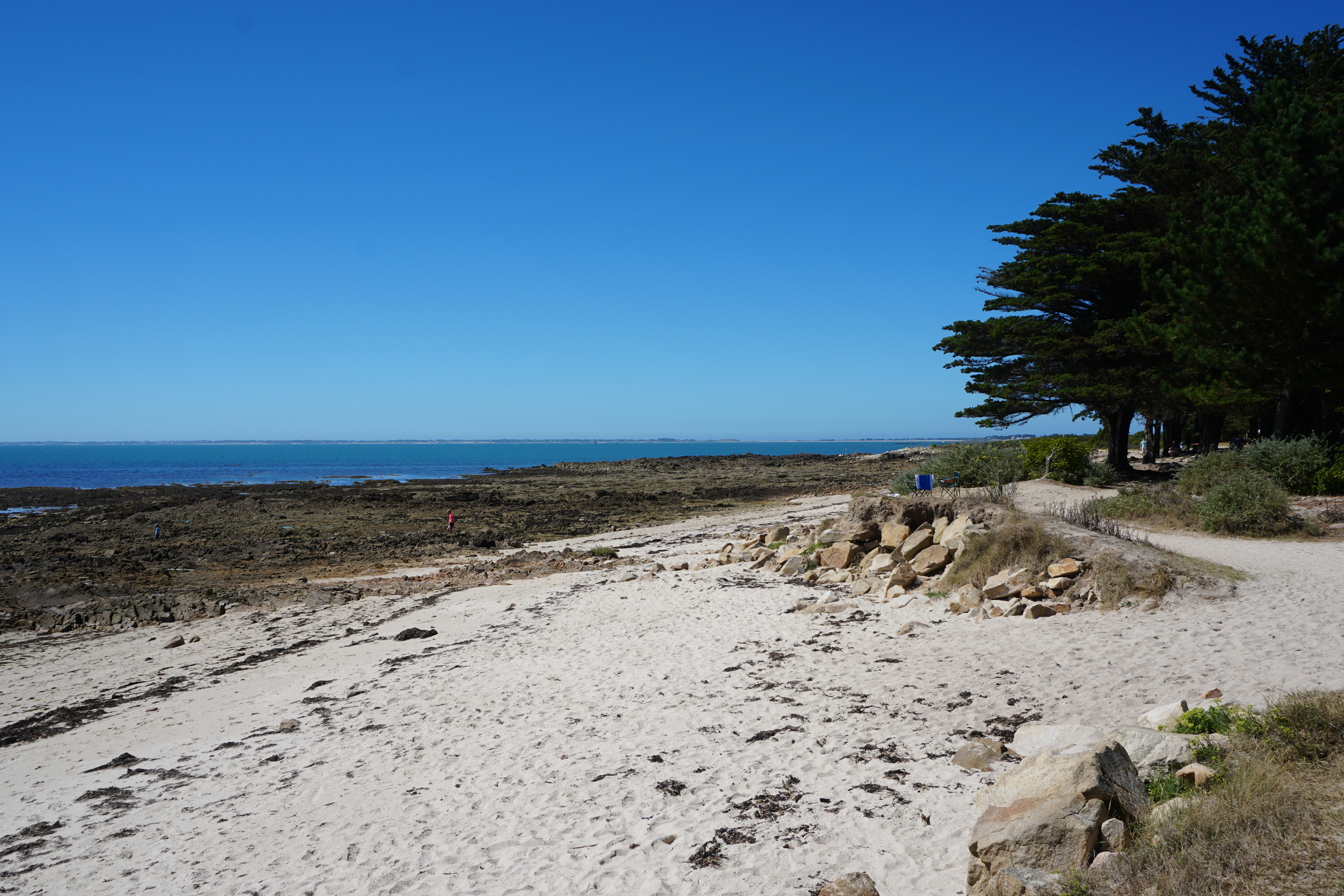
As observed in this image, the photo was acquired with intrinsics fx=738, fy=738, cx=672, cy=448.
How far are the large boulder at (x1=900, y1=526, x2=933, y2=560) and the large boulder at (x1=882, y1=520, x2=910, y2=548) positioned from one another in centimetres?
24

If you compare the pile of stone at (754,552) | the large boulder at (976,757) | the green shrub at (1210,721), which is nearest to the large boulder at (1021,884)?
the large boulder at (976,757)

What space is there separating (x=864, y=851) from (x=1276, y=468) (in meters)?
18.3

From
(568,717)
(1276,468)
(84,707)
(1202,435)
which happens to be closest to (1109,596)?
(568,717)

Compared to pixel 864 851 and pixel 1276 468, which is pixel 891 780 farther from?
pixel 1276 468

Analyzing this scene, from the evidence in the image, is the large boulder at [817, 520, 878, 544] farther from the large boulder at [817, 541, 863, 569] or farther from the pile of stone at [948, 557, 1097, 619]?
Answer: the pile of stone at [948, 557, 1097, 619]

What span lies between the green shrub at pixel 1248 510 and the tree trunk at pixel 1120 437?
12.4 metres

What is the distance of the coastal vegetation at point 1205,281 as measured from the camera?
1772 centimetres

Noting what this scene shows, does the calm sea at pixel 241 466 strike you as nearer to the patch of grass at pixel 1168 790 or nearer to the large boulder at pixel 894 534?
the large boulder at pixel 894 534

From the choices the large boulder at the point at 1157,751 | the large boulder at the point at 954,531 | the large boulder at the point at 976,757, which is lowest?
the large boulder at the point at 976,757

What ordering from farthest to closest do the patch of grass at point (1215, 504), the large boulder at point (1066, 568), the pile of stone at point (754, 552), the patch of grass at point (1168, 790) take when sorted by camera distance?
the pile of stone at point (754, 552) → the patch of grass at point (1215, 504) → the large boulder at point (1066, 568) → the patch of grass at point (1168, 790)

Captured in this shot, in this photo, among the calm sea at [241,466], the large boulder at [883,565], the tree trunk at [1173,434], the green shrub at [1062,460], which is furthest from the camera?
the calm sea at [241,466]

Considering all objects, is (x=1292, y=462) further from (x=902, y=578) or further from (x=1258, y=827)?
(x=1258, y=827)

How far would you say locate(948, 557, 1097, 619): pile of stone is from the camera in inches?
376

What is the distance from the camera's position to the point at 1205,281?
1991 cm
